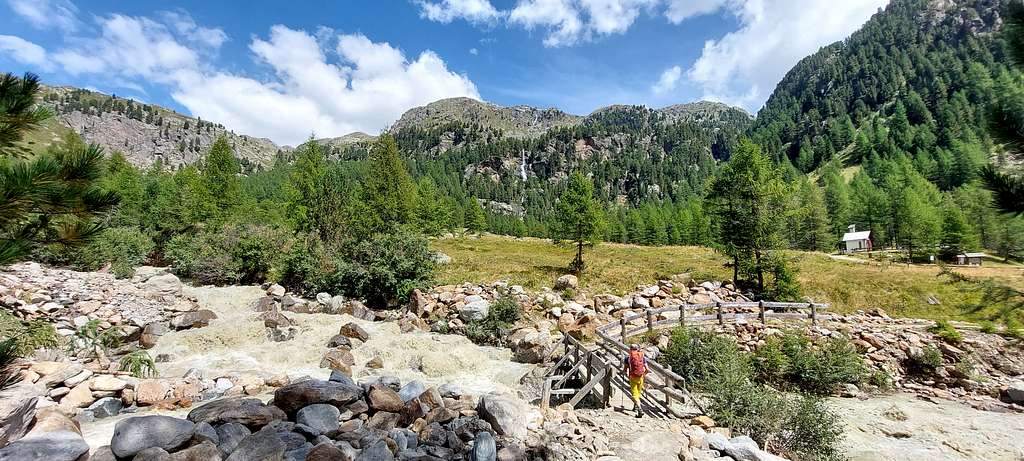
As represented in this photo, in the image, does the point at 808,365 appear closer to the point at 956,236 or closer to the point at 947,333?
the point at 947,333

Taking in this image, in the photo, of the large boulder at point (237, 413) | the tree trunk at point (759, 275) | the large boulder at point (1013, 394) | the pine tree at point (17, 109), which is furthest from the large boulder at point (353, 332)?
the large boulder at point (1013, 394)

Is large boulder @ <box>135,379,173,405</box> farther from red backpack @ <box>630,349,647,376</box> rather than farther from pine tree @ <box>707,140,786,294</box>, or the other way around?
pine tree @ <box>707,140,786,294</box>

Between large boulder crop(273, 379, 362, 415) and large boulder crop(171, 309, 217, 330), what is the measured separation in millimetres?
12626

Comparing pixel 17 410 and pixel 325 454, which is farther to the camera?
pixel 17 410

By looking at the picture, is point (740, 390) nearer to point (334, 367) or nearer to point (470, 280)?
point (334, 367)

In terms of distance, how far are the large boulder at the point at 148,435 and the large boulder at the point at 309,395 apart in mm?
2234

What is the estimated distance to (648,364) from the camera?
14.9 m

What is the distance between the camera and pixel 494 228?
129125 mm

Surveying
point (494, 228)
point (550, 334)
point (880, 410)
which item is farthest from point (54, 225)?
point (494, 228)

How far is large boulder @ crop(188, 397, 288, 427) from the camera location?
9.66 metres

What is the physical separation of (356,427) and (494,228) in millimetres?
118704

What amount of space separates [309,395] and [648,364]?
36.7 ft

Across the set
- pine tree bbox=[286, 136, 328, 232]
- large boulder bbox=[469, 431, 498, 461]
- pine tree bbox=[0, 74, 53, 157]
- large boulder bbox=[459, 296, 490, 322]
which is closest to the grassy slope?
large boulder bbox=[459, 296, 490, 322]

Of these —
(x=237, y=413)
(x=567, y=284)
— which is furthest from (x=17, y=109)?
(x=567, y=284)
